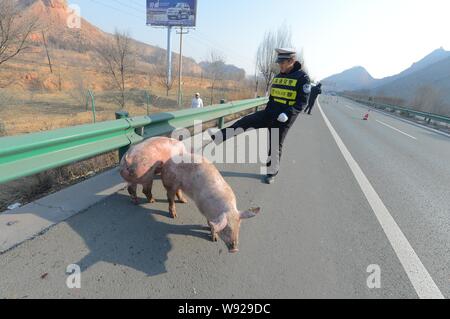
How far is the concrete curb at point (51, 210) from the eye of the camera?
234 centimetres

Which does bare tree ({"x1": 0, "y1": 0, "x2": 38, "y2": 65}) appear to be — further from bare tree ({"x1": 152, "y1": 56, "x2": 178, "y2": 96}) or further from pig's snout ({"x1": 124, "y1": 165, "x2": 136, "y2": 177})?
bare tree ({"x1": 152, "y1": 56, "x2": 178, "y2": 96})

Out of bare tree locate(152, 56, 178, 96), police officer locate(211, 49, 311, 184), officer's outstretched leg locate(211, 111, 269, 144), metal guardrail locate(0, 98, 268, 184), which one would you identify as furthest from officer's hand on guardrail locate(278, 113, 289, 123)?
bare tree locate(152, 56, 178, 96)

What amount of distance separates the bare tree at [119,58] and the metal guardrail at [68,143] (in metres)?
20.6

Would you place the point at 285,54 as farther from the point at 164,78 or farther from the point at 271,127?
the point at 164,78

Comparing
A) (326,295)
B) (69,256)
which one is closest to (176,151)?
(69,256)

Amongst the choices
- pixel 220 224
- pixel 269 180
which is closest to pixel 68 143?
pixel 220 224

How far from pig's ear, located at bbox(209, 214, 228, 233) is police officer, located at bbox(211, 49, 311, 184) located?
7.15 ft

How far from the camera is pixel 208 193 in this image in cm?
270

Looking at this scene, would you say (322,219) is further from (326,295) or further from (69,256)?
(69,256)

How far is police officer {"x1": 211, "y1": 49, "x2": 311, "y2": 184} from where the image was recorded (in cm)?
438

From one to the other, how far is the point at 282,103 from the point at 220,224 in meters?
3.05

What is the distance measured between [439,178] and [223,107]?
544cm

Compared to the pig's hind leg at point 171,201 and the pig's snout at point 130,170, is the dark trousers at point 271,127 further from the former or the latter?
the pig's snout at point 130,170
